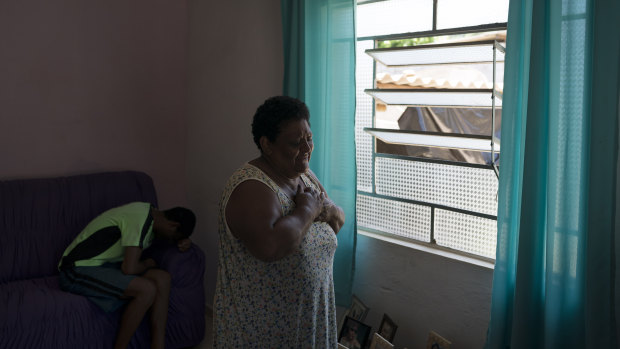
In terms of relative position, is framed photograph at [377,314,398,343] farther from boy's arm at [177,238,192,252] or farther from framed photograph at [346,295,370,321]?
boy's arm at [177,238,192,252]

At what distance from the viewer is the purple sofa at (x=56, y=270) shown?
92.3 inches

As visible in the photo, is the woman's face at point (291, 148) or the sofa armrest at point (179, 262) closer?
the woman's face at point (291, 148)

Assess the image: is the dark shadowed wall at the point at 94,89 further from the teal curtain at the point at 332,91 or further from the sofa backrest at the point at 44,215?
the teal curtain at the point at 332,91

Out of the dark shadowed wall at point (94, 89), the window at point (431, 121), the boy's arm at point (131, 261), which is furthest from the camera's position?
the dark shadowed wall at point (94, 89)

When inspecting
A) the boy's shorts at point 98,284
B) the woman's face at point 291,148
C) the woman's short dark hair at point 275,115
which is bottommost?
the boy's shorts at point 98,284

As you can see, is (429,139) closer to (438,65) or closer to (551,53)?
(438,65)

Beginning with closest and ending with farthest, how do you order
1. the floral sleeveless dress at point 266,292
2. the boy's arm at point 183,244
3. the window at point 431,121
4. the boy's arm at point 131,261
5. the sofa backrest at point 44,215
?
the floral sleeveless dress at point 266,292 < the window at point 431,121 < the boy's arm at point 131,261 < the sofa backrest at point 44,215 < the boy's arm at point 183,244

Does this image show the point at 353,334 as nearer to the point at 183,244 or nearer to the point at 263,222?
the point at 183,244

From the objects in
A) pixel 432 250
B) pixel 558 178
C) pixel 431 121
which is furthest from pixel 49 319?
pixel 558 178

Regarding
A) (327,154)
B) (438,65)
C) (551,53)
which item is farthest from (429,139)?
(551,53)

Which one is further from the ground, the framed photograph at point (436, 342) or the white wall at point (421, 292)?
the white wall at point (421, 292)

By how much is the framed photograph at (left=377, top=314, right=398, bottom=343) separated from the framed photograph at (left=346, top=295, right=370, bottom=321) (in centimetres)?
11

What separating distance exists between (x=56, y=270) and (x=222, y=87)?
1.48 metres

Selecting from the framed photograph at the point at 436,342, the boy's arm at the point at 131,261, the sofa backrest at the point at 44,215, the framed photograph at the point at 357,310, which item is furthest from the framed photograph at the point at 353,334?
the sofa backrest at the point at 44,215
